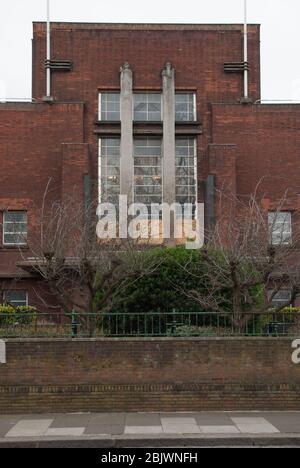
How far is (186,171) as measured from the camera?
95.4 feet

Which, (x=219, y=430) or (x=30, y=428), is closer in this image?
(x=219, y=430)

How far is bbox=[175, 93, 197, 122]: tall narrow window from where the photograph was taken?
97.1ft

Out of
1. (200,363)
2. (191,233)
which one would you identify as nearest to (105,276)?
(200,363)

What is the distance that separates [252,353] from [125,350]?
2.63 m

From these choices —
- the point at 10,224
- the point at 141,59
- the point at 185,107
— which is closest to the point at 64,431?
the point at 10,224

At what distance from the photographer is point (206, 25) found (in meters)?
29.8

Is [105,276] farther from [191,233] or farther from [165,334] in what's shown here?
[191,233]

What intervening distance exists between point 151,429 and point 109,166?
61.7 ft

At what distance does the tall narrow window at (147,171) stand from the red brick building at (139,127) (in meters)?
0.05

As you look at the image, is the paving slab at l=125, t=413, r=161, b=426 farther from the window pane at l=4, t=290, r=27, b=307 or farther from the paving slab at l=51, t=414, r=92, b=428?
the window pane at l=4, t=290, r=27, b=307

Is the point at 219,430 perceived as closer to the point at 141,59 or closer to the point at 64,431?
the point at 64,431

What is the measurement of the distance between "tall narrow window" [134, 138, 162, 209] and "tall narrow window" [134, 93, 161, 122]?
104 cm

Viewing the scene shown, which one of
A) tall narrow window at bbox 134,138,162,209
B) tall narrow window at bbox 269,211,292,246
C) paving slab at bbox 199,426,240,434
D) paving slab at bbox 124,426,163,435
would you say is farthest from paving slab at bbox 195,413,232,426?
tall narrow window at bbox 134,138,162,209
